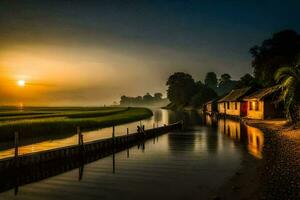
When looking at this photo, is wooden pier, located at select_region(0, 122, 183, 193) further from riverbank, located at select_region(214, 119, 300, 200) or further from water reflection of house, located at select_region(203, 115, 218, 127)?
water reflection of house, located at select_region(203, 115, 218, 127)

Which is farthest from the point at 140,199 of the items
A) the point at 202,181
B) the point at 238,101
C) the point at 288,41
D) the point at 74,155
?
the point at 288,41

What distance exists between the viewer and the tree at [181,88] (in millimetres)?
173250

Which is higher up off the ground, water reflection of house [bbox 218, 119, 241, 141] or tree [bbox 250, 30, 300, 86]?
tree [bbox 250, 30, 300, 86]

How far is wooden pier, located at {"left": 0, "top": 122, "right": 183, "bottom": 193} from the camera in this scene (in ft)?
61.1

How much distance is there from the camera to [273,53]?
7069 centimetres

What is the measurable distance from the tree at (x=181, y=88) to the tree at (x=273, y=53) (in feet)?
319

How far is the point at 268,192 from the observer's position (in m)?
12.4

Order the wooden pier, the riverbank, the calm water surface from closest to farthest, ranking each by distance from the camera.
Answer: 1. the riverbank
2. the calm water surface
3. the wooden pier

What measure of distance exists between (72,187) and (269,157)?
43.2 feet

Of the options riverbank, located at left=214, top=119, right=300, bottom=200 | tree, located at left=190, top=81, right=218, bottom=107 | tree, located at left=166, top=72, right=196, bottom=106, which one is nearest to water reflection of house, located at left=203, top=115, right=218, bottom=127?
riverbank, located at left=214, top=119, right=300, bottom=200

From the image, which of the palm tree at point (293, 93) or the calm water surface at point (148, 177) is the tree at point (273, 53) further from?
the calm water surface at point (148, 177)

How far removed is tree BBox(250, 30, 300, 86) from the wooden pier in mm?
45643

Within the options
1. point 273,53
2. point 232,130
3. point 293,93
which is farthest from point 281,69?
point 273,53

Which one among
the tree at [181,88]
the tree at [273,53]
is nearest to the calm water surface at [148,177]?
the tree at [273,53]
